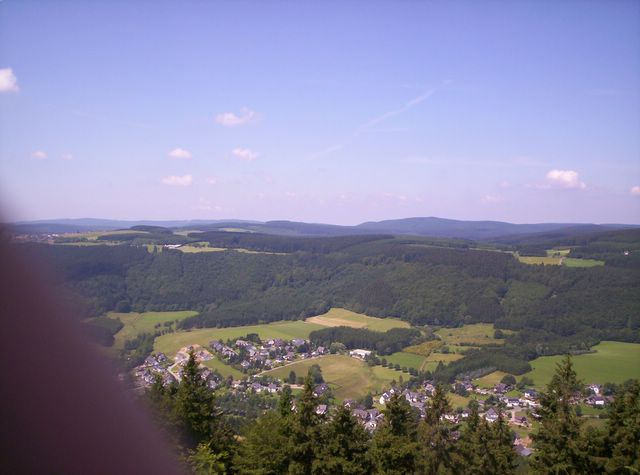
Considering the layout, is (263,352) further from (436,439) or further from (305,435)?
(305,435)

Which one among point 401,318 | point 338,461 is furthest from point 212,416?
point 401,318

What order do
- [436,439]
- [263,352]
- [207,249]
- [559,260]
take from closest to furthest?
1. [436,439]
2. [263,352]
3. [559,260]
4. [207,249]

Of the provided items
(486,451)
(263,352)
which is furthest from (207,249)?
(486,451)

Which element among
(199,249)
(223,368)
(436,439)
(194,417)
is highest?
(194,417)

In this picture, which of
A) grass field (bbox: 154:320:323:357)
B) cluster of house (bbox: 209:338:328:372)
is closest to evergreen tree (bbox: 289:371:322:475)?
cluster of house (bbox: 209:338:328:372)

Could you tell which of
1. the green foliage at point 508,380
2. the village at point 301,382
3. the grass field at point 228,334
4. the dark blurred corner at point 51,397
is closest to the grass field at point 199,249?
the grass field at point 228,334

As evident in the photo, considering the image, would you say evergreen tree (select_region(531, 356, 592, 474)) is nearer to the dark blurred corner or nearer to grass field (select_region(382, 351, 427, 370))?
the dark blurred corner
